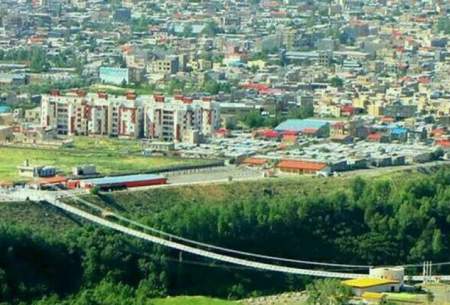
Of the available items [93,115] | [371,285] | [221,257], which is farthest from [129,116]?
[371,285]

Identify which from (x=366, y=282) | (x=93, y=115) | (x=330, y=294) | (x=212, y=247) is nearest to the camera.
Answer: (x=330, y=294)

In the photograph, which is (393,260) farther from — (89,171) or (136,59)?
(136,59)

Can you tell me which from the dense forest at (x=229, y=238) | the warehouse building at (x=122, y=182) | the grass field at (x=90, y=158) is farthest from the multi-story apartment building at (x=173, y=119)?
the warehouse building at (x=122, y=182)

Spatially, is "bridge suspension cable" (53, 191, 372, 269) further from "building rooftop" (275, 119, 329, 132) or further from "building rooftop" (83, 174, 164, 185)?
"building rooftop" (275, 119, 329, 132)

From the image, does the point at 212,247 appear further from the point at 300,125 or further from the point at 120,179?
the point at 300,125

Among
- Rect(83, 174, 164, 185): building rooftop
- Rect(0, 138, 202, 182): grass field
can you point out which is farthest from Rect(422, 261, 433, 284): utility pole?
Rect(0, 138, 202, 182): grass field
